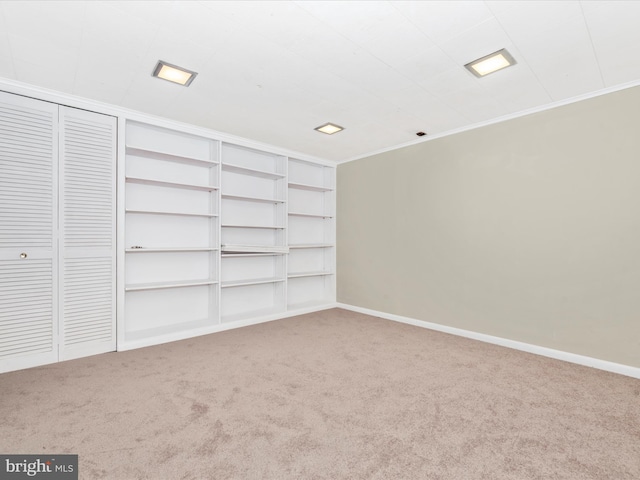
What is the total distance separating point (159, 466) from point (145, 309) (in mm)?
2467

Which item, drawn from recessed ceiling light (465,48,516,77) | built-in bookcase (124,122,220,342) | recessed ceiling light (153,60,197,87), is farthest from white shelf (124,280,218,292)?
recessed ceiling light (465,48,516,77)

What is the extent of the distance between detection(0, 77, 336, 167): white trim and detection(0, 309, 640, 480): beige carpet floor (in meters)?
2.41

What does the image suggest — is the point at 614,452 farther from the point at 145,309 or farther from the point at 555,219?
the point at 145,309

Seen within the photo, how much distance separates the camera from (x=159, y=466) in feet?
5.30

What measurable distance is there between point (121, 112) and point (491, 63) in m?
3.45

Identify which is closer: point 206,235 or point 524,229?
point 524,229

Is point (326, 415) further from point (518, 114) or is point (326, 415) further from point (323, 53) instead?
point (518, 114)

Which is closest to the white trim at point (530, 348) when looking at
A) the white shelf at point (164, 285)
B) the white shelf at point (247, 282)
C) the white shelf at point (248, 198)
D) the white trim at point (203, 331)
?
the white trim at point (203, 331)

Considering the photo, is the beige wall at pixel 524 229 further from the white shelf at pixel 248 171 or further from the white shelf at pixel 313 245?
the white shelf at pixel 248 171

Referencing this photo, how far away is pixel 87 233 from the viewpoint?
3.12m

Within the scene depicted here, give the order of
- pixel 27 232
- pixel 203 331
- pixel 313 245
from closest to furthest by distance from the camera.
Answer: pixel 27 232, pixel 203 331, pixel 313 245

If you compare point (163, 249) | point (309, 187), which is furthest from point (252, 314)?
point (309, 187)

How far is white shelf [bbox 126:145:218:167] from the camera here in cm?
348

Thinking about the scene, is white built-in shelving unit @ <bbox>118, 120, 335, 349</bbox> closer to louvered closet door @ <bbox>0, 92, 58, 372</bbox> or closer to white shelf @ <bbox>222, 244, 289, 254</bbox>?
white shelf @ <bbox>222, 244, 289, 254</bbox>
